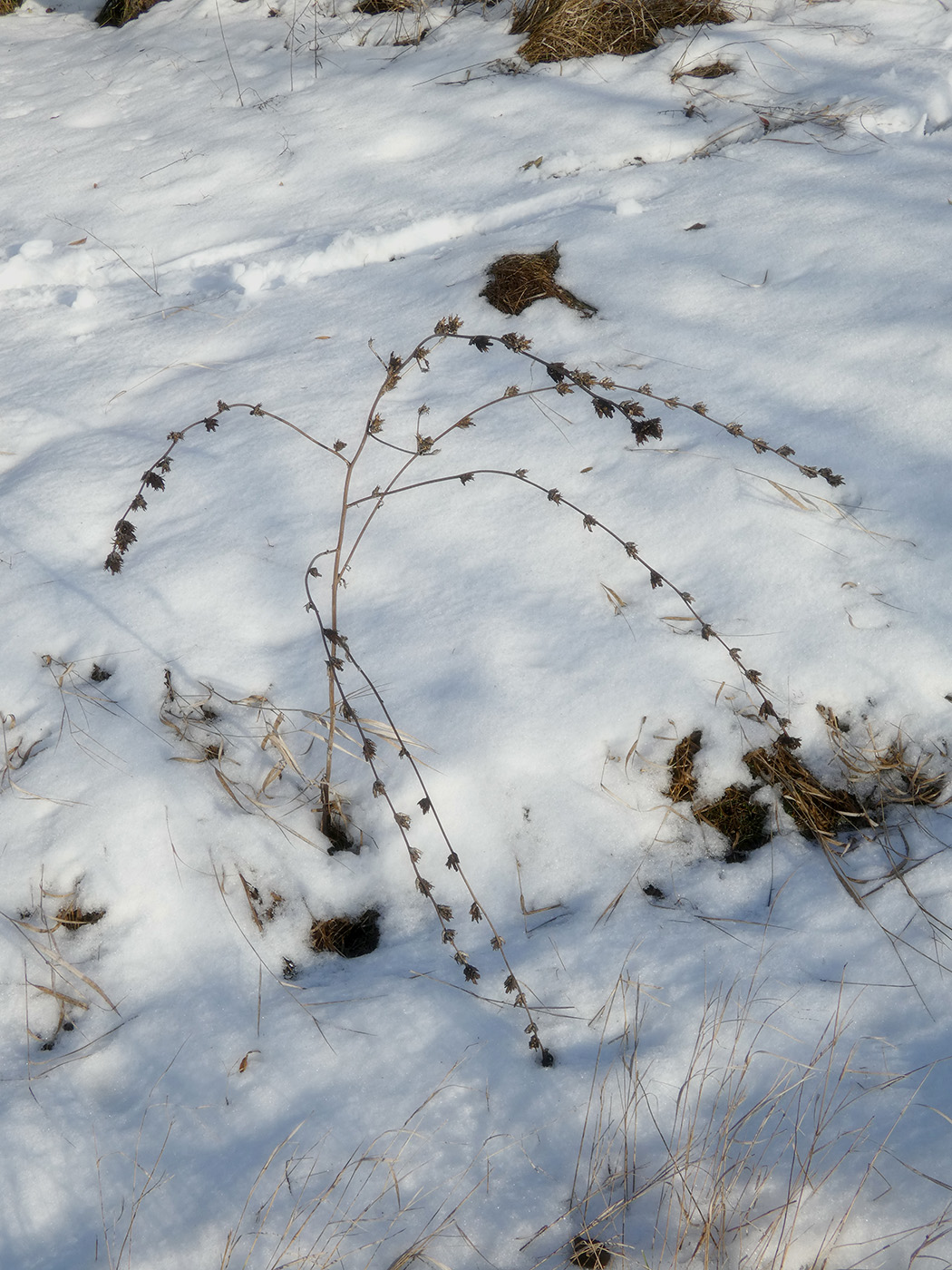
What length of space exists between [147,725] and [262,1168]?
3.02ft

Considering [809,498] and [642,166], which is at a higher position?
[642,166]

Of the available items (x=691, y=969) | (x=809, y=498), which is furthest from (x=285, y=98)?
(x=691, y=969)

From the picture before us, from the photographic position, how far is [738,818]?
1699mm

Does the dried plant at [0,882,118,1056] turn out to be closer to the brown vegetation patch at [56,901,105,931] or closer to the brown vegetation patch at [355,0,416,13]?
the brown vegetation patch at [56,901,105,931]

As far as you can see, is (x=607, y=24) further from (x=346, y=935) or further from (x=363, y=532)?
(x=346, y=935)

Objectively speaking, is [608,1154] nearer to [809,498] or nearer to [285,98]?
[809,498]

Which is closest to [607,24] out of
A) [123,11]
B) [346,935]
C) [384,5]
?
[384,5]

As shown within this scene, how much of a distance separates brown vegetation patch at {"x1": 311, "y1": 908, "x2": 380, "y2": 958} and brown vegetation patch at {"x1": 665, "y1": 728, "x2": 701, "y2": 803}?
0.66 metres

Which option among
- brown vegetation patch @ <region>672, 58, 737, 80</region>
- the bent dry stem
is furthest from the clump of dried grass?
the bent dry stem

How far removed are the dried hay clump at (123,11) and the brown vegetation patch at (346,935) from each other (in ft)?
16.7

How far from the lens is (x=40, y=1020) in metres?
1.56

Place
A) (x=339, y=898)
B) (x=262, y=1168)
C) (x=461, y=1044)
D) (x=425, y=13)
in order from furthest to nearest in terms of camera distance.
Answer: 1. (x=425, y=13)
2. (x=339, y=898)
3. (x=461, y=1044)
4. (x=262, y=1168)

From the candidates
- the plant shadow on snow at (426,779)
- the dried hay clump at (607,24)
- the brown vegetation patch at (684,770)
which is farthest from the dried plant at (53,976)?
the dried hay clump at (607,24)

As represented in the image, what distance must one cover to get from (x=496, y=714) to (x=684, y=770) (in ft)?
1.35
